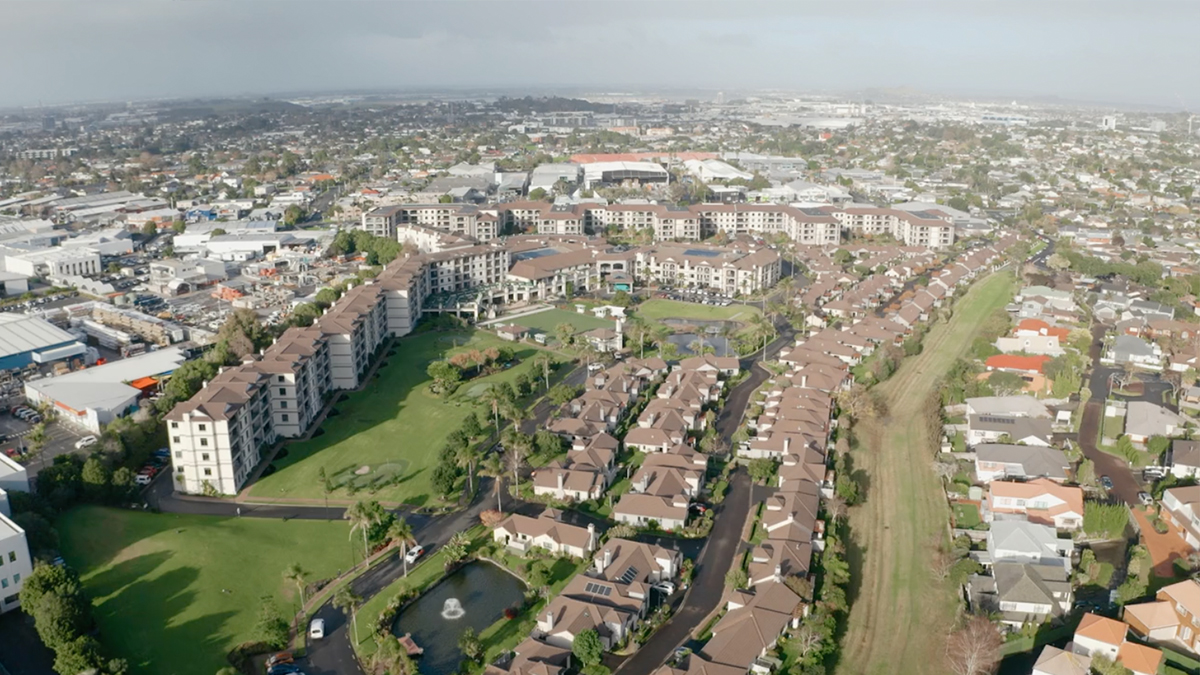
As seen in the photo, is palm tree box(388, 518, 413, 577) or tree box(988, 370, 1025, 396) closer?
palm tree box(388, 518, 413, 577)


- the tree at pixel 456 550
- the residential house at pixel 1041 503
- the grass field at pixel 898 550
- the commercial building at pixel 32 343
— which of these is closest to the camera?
the grass field at pixel 898 550

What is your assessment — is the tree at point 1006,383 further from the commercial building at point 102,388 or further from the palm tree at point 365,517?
the commercial building at point 102,388

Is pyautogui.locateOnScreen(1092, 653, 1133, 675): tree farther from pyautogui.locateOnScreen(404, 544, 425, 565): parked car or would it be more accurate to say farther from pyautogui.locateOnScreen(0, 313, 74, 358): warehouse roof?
pyautogui.locateOnScreen(0, 313, 74, 358): warehouse roof

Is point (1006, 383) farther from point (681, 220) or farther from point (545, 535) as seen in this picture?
Answer: point (681, 220)

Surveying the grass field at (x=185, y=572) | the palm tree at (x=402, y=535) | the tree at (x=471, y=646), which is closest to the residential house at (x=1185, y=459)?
the tree at (x=471, y=646)

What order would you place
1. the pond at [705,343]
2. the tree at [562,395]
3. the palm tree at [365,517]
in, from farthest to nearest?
the pond at [705,343] < the tree at [562,395] < the palm tree at [365,517]

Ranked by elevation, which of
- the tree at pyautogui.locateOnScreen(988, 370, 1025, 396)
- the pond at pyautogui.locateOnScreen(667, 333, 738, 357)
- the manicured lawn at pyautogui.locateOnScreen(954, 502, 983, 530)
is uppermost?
the tree at pyautogui.locateOnScreen(988, 370, 1025, 396)

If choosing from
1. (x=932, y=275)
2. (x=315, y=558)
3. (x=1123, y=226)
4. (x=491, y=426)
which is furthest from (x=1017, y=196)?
(x=315, y=558)

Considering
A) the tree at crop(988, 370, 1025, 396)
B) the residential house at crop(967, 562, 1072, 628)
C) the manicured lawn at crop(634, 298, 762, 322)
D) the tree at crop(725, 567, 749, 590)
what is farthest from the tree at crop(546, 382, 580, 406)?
the tree at crop(988, 370, 1025, 396)

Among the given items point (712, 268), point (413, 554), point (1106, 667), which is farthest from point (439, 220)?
point (1106, 667)
